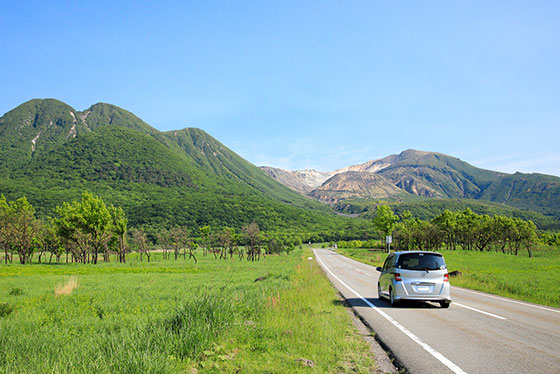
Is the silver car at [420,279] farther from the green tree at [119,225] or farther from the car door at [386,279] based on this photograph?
the green tree at [119,225]

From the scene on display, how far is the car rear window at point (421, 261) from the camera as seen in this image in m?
12.5

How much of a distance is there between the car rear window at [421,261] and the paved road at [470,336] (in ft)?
4.90

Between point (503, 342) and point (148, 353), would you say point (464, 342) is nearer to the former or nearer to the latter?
point (503, 342)

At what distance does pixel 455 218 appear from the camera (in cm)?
9338

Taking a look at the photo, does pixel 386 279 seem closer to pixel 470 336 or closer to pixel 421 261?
pixel 421 261

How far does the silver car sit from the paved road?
480 millimetres

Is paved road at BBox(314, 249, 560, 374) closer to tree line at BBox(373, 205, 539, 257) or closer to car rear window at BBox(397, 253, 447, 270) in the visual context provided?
car rear window at BBox(397, 253, 447, 270)

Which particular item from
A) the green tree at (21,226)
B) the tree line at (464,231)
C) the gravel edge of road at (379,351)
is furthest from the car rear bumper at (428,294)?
the tree line at (464,231)

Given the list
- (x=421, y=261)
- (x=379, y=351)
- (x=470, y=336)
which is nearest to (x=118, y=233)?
(x=421, y=261)

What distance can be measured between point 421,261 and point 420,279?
0.72m

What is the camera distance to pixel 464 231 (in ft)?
292

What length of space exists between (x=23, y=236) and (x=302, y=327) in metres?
64.9

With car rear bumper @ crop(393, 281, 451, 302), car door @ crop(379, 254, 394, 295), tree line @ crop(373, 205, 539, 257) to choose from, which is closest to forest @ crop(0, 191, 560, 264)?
tree line @ crop(373, 205, 539, 257)

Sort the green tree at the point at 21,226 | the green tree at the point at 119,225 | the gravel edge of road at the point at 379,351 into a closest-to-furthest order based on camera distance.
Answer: the gravel edge of road at the point at 379,351
the green tree at the point at 21,226
the green tree at the point at 119,225
